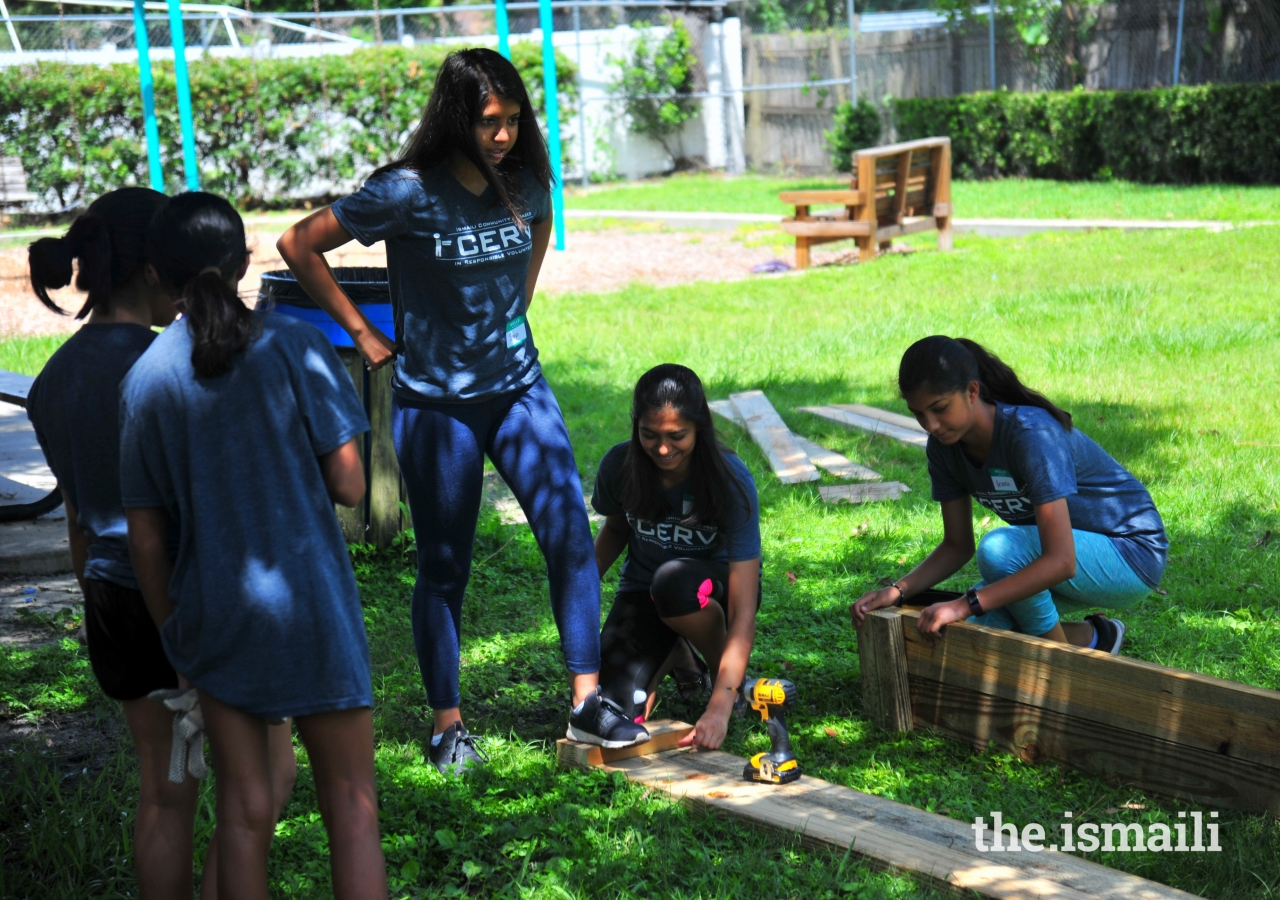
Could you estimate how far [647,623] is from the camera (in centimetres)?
378

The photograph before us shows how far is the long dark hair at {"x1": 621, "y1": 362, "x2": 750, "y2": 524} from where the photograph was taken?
3365 mm

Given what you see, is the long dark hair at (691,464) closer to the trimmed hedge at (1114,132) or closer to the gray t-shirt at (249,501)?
the gray t-shirt at (249,501)

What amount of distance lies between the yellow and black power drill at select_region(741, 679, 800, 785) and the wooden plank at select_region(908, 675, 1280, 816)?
49cm

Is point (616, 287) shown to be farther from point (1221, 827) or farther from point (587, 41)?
point (587, 41)

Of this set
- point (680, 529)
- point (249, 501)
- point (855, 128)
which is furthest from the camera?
point (855, 128)

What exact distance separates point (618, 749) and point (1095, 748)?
124cm

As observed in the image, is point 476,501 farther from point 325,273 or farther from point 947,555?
point 947,555

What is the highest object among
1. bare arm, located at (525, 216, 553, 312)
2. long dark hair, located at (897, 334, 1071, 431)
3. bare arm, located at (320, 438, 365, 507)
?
bare arm, located at (525, 216, 553, 312)

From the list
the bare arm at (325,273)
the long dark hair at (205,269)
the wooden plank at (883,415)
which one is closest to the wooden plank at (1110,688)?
the bare arm at (325,273)

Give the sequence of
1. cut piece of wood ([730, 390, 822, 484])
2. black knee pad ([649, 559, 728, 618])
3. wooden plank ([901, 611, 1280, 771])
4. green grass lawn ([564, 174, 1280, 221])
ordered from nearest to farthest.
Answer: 1. wooden plank ([901, 611, 1280, 771])
2. black knee pad ([649, 559, 728, 618])
3. cut piece of wood ([730, 390, 822, 484])
4. green grass lawn ([564, 174, 1280, 221])

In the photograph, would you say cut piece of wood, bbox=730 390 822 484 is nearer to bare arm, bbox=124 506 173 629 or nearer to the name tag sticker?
the name tag sticker

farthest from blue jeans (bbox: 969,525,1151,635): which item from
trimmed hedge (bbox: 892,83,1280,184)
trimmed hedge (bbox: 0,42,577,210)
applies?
trimmed hedge (bbox: 0,42,577,210)

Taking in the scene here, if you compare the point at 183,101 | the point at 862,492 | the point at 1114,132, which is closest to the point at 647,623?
the point at 862,492

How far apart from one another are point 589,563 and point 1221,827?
5.54 feet
